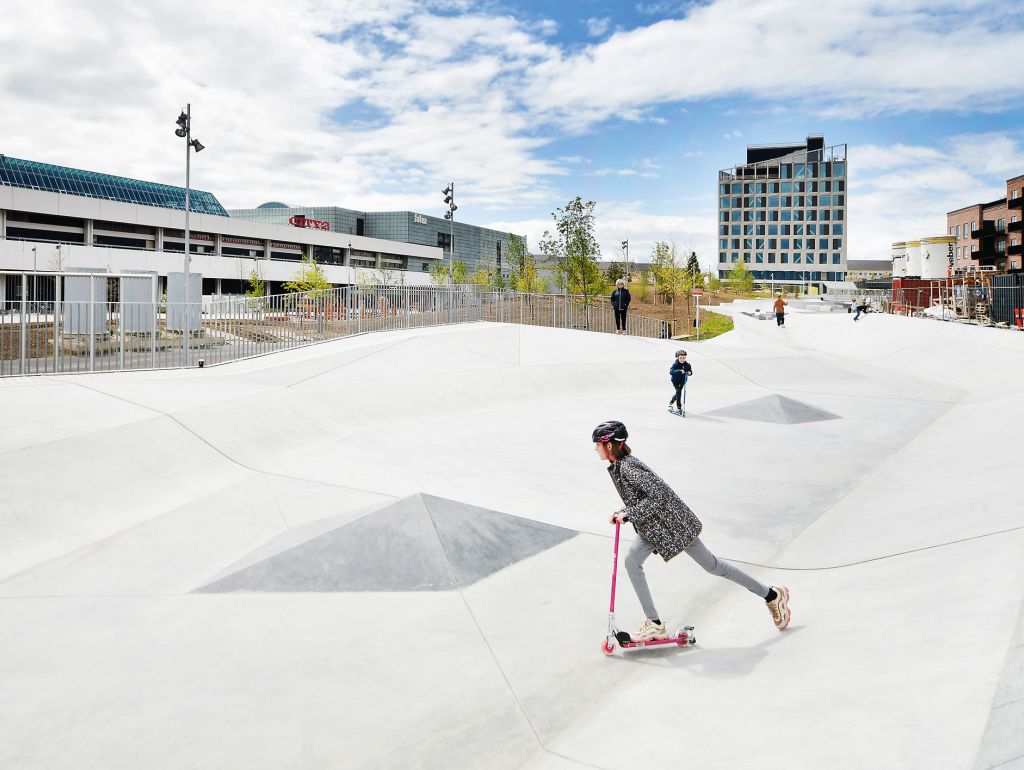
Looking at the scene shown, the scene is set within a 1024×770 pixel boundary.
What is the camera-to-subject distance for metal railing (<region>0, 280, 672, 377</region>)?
43.6ft

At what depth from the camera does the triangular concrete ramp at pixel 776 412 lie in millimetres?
14023

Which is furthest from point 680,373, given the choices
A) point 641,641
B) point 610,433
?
point 641,641

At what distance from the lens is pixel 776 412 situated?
14188 millimetres

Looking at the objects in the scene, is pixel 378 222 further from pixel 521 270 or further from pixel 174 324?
pixel 174 324

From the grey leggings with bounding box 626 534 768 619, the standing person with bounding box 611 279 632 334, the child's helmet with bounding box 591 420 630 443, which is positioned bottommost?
the grey leggings with bounding box 626 534 768 619

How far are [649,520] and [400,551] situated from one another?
2645 mm

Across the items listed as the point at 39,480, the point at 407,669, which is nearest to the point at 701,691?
the point at 407,669

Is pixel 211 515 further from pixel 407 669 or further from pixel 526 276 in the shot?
pixel 526 276

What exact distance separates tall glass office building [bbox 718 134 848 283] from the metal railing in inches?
4093

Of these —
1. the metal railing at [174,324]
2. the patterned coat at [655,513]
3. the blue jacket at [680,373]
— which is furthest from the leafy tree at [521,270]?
the patterned coat at [655,513]

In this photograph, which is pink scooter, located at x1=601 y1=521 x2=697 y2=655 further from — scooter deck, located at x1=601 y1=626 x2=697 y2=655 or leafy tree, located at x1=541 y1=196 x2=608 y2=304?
leafy tree, located at x1=541 y1=196 x2=608 y2=304

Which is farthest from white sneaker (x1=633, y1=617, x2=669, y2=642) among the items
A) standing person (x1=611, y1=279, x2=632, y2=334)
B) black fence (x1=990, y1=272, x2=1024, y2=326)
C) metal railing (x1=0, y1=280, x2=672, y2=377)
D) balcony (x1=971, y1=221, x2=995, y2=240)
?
balcony (x1=971, y1=221, x2=995, y2=240)

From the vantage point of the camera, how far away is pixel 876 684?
12.8 feet

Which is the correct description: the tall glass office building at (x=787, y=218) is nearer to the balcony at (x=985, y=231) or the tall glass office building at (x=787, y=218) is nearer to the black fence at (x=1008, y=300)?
the balcony at (x=985, y=231)
